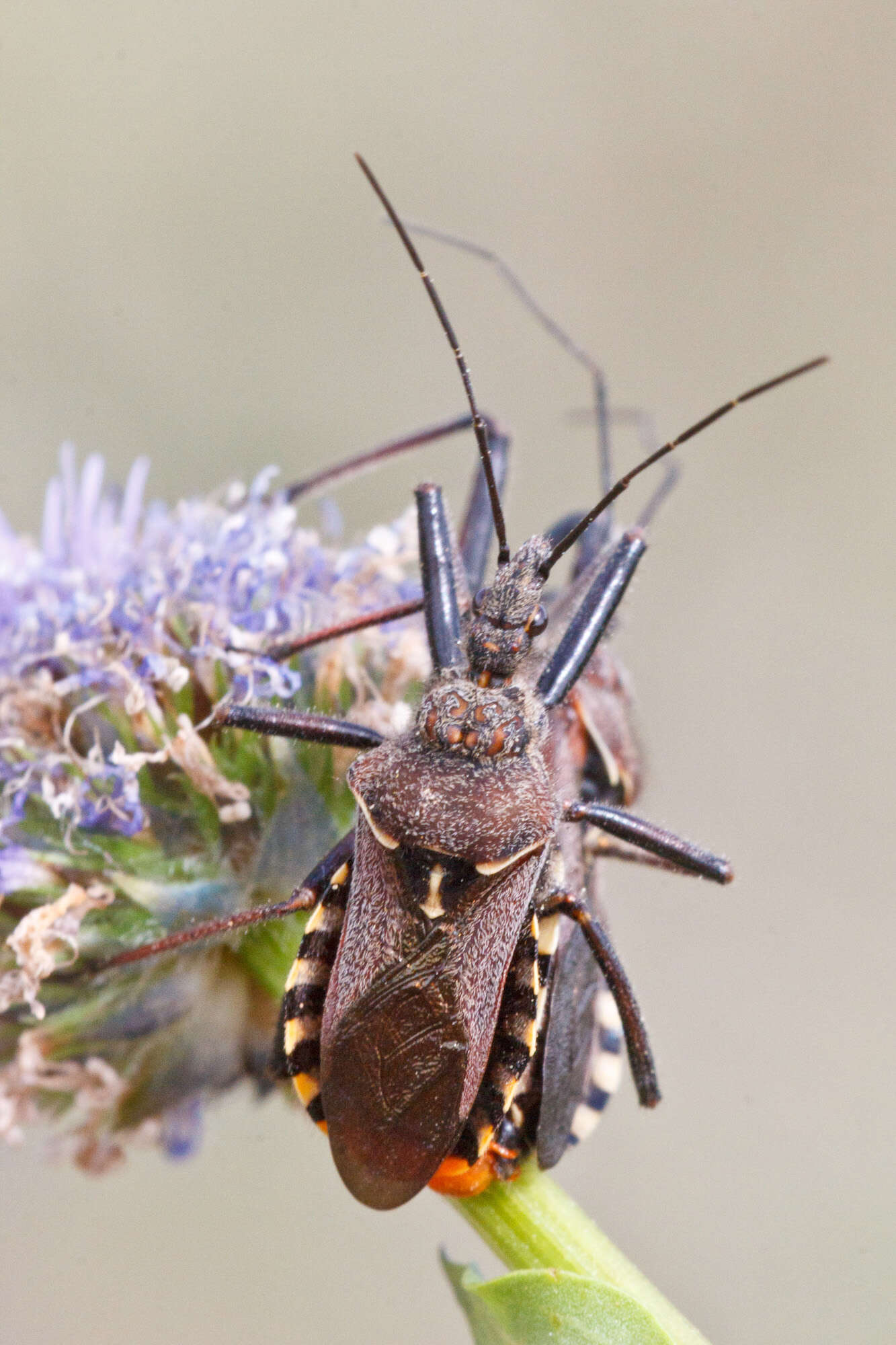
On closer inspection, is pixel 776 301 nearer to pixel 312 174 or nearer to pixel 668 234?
pixel 668 234

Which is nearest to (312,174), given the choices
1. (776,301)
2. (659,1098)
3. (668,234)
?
(668,234)

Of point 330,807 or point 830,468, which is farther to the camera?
point 830,468

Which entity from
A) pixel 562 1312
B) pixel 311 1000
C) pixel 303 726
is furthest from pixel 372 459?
pixel 562 1312

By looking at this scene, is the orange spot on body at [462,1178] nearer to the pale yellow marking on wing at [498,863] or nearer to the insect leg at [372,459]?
the pale yellow marking on wing at [498,863]

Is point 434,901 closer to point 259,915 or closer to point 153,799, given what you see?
point 259,915

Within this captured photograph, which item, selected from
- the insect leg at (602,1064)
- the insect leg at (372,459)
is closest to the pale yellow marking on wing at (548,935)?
the insect leg at (602,1064)

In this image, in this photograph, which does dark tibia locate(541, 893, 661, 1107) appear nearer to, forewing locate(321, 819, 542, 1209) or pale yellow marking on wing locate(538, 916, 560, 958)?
pale yellow marking on wing locate(538, 916, 560, 958)

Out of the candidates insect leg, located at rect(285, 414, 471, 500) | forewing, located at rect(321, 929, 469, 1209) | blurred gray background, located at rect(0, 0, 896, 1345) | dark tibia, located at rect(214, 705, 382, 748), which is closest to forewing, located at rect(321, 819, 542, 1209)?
forewing, located at rect(321, 929, 469, 1209)
